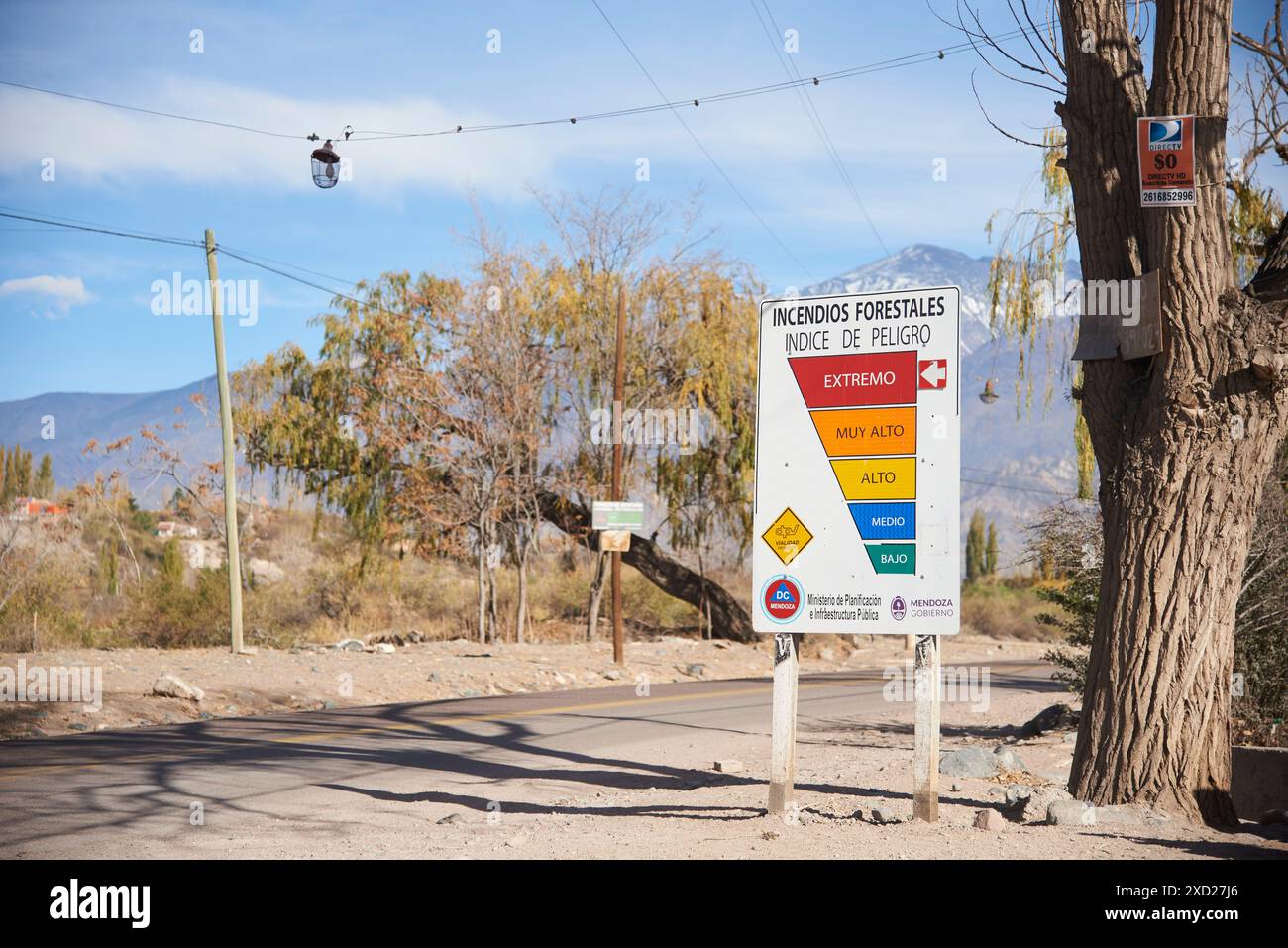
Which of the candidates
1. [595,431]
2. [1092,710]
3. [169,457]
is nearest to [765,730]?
[1092,710]

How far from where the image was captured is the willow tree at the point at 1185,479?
812 centimetres

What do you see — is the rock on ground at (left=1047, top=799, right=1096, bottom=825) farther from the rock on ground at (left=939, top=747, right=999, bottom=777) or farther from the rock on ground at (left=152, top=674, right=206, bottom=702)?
the rock on ground at (left=152, top=674, right=206, bottom=702)

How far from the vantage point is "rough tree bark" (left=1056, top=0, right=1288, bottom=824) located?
812cm

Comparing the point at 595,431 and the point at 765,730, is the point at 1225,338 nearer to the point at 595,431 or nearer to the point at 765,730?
the point at 765,730

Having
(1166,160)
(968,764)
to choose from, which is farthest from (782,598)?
(1166,160)

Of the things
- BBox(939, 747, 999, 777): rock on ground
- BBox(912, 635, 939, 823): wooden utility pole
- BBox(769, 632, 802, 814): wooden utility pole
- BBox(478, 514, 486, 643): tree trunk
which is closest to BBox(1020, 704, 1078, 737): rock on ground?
BBox(939, 747, 999, 777): rock on ground

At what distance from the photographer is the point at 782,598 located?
865 cm

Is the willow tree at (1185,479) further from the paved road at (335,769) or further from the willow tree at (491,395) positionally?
the willow tree at (491,395)

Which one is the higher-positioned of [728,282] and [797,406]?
[728,282]

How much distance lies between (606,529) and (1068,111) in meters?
16.9

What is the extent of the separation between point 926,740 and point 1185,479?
2474mm

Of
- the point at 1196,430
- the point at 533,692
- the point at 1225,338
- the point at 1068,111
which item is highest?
the point at 1068,111

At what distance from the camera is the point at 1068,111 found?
8977mm

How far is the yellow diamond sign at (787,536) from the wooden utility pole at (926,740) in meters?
1.10
